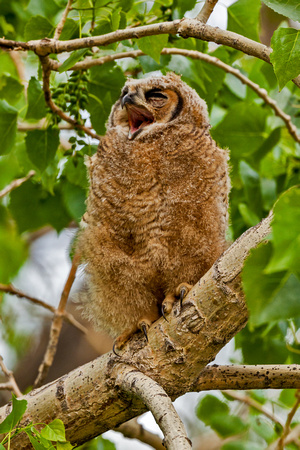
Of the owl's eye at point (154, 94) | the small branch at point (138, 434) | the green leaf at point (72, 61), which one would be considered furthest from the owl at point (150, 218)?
the small branch at point (138, 434)

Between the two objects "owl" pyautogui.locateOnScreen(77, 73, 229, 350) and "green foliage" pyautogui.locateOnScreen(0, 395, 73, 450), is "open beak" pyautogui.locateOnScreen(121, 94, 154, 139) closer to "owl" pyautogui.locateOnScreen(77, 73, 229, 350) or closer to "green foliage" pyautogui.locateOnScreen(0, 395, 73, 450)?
"owl" pyautogui.locateOnScreen(77, 73, 229, 350)

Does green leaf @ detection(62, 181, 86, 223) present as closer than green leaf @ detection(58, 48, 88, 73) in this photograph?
No

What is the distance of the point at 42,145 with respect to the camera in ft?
10.1

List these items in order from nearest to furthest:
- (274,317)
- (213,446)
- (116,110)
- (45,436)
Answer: (274,317) < (45,436) < (116,110) < (213,446)

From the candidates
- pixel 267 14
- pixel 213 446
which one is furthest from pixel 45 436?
pixel 267 14

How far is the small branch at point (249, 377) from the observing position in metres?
2.38

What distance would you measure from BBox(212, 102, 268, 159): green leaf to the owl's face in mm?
622

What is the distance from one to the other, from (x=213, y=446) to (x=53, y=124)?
273 centimetres

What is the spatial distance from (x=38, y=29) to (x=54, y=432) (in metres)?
1.89

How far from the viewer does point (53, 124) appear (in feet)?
10.1

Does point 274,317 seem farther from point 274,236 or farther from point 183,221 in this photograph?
point 183,221

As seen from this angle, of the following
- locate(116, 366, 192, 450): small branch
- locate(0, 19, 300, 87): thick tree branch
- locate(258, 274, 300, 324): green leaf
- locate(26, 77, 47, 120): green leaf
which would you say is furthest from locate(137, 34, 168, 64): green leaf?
locate(258, 274, 300, 324): green leaf

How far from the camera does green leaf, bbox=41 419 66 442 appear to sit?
202 cm

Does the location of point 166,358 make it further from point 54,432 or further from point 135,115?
point 135,115
